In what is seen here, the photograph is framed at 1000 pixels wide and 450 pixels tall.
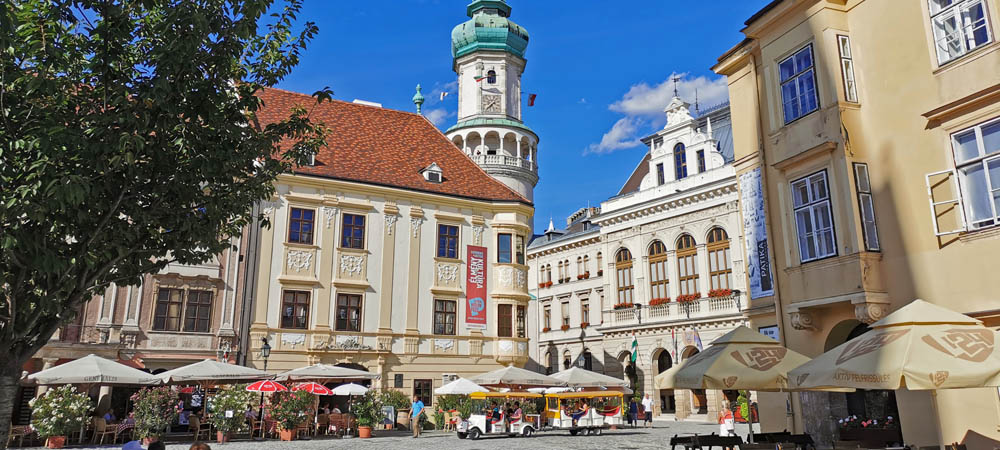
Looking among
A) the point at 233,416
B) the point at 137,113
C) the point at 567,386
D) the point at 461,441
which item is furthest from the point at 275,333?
the point at 137,113

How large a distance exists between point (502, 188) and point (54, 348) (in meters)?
18.4

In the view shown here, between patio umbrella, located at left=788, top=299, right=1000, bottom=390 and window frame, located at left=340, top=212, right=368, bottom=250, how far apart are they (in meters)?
21.4

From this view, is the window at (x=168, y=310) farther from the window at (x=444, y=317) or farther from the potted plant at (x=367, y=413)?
the window at (x=444, y=317)

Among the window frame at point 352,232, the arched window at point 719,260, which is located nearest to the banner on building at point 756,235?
the window frame at point 352,232

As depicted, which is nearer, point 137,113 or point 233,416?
point 137,113

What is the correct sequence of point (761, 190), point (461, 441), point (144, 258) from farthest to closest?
point (461, 441), point (761, 190), point (144, 258)

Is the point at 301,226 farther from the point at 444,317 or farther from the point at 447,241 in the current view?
the point at 444,317

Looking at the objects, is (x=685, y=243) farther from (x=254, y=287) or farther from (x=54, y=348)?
(x=54, y=348)

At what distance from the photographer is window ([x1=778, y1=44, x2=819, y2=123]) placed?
1323 centimetres

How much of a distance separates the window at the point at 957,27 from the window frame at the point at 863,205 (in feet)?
7.11

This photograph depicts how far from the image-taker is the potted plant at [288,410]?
21.2 metres

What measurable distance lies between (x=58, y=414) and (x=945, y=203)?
812 inches

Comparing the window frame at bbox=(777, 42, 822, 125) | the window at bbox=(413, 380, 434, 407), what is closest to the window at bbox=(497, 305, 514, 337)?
the window at bbox=(413, 380, 434, 407)

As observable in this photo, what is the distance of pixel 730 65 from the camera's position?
1616 centimetres
